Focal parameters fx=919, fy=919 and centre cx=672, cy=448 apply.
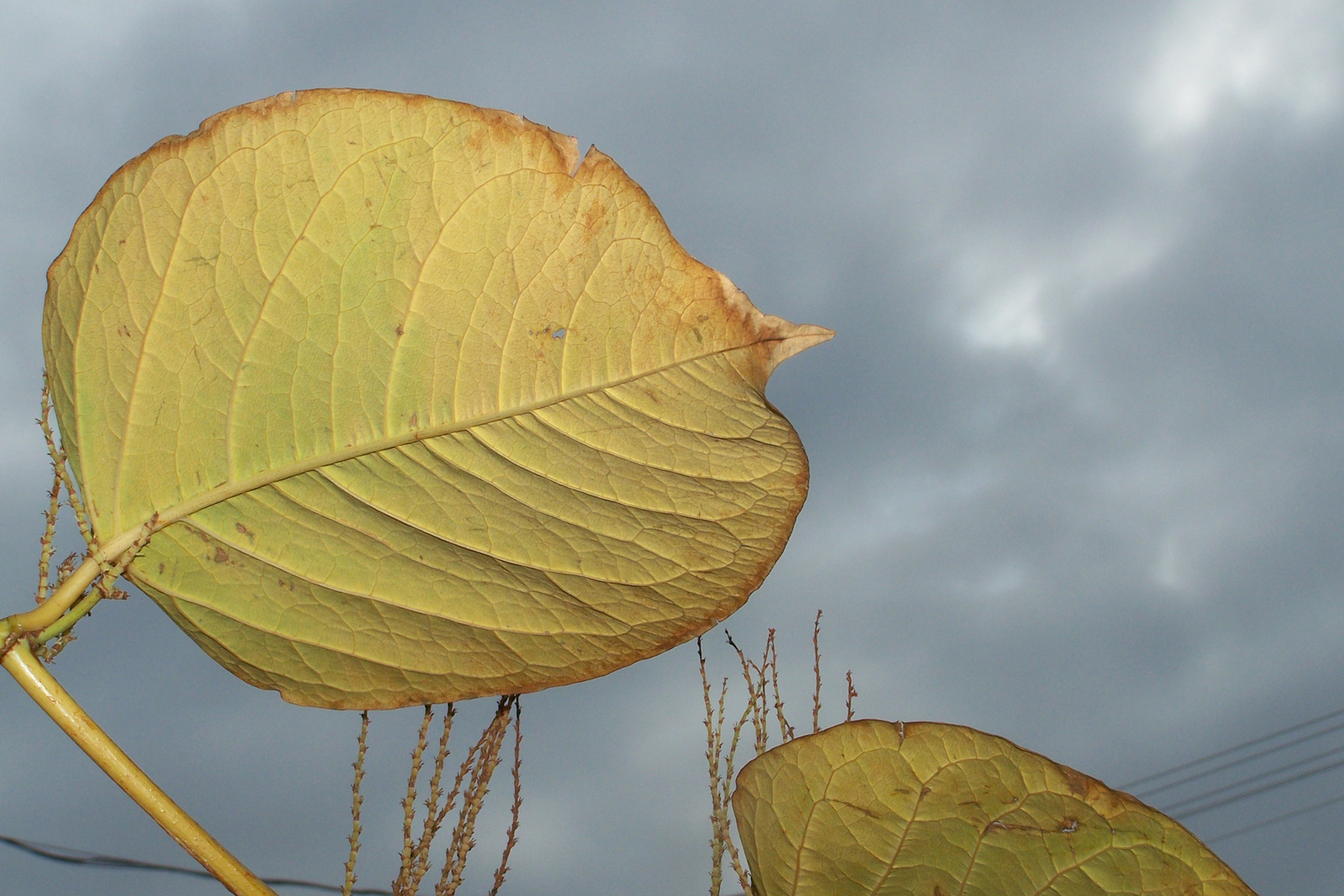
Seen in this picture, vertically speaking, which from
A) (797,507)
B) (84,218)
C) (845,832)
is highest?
(84,218)

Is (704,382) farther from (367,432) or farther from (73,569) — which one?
(73,569)

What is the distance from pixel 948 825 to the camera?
0.36 m

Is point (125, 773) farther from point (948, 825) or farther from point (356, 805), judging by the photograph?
point (356, 805)

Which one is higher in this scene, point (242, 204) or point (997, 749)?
point (242, 204)

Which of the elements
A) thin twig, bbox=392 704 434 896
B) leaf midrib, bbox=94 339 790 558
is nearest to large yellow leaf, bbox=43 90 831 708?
leaf midrib, bbox=94 339 790 558

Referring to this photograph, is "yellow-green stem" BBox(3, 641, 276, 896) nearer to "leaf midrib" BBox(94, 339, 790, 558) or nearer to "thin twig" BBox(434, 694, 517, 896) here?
"leaf midrib" BBox(94, 339, 790, 558)

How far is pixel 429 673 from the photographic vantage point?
1.33 feet

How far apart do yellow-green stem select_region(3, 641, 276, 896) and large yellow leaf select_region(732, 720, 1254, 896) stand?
199 mm

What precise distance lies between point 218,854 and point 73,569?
0.15 meters

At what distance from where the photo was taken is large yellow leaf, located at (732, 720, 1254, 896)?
0.34 metres

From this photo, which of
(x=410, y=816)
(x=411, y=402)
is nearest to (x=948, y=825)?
(x=411, y=402)

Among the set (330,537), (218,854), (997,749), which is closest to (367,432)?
(330,537)

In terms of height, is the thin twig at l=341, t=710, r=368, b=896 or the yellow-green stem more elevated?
the thin twig at l=341, t=710, r=368, b=896

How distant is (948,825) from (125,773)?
32cm
